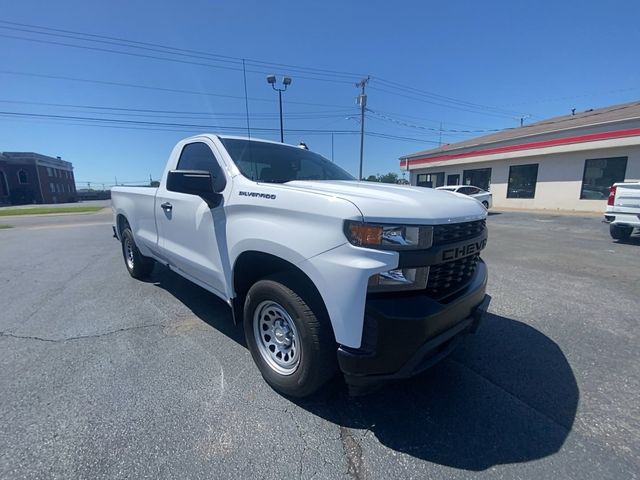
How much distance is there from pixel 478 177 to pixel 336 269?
1052 inches

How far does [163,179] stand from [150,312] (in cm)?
173

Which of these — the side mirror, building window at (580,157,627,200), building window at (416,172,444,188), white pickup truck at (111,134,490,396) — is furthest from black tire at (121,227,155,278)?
building window at (416,172,444,188)

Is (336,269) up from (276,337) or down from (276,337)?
up

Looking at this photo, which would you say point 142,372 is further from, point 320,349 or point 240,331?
point 320,349

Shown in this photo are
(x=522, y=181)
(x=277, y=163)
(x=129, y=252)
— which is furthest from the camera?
(x=522, y=181)

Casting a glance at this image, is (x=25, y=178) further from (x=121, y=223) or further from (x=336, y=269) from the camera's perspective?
(x=336, y=269)

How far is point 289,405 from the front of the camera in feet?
7.70

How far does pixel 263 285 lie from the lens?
2340mm

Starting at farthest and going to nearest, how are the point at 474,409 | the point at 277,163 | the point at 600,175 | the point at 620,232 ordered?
the point at 600,175 < the point at 620,232 < the point at 277,163 < the point at 474,409

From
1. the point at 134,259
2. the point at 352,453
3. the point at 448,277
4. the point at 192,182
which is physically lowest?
the point at 352,453

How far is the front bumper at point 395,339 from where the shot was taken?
5.90ft

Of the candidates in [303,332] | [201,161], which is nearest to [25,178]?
[201,161]

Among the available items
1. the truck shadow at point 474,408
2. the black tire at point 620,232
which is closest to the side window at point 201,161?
the truck shadow at point 474,408

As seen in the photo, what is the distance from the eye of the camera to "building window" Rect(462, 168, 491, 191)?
24.1m
